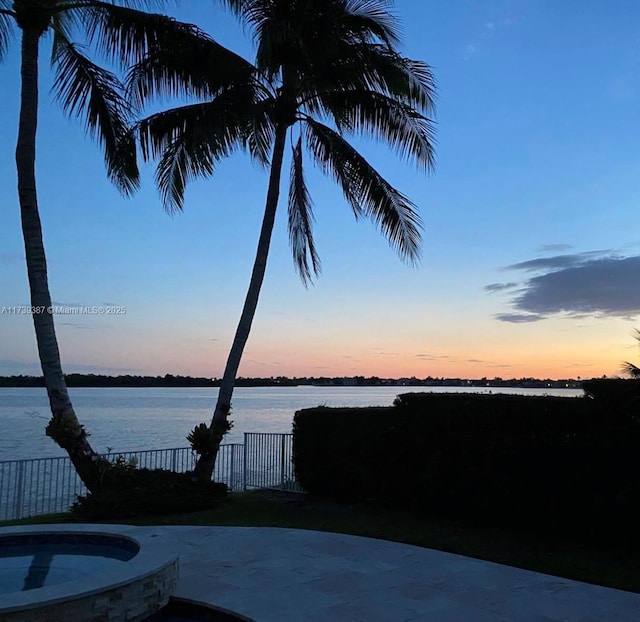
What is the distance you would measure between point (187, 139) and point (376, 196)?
397cm

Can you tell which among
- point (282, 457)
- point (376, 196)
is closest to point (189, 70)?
point (376, 196)

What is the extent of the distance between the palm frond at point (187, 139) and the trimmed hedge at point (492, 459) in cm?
544

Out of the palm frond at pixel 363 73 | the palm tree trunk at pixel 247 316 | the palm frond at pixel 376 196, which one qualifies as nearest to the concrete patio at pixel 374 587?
the palm tree trunk at pixel 247 316

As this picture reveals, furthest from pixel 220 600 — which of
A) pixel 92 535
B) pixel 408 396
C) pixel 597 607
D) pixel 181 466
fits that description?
pixel 181 466

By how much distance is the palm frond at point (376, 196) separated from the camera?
13.3 meters

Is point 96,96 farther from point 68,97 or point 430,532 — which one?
point 430,532

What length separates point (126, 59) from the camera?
11648 mm

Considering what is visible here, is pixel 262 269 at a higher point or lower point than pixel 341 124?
lower

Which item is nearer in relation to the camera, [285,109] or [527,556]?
[527,556]

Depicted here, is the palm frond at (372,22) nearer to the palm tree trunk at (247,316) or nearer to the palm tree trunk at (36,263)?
the palm tree trunk at (247,316)

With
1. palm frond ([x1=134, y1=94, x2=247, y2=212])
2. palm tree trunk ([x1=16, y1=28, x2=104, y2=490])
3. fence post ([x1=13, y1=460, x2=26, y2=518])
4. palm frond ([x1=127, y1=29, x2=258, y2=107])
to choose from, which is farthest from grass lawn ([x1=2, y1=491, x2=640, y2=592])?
palm frond ([x1=127, y1=29, x2=258, y2=107])

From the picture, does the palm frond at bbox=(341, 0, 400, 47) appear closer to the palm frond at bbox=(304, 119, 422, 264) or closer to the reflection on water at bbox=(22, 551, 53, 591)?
the palm frond at bbox=(304, 119, 422, 264)

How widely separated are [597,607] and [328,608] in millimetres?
2544

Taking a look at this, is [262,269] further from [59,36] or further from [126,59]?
[59,36]
